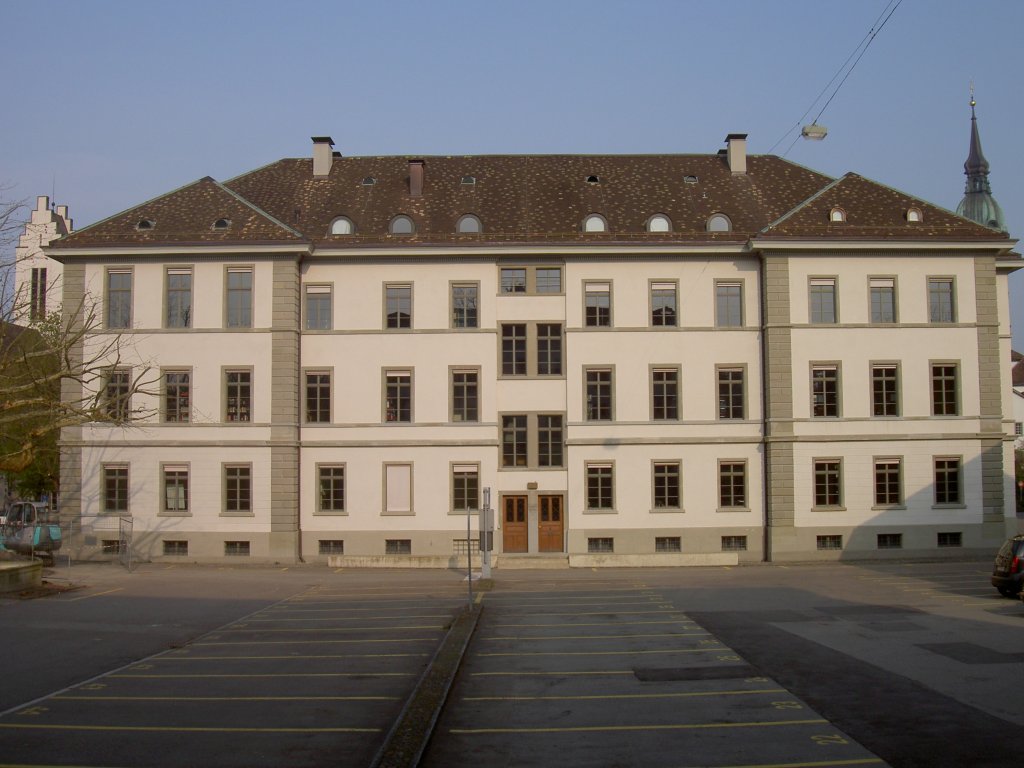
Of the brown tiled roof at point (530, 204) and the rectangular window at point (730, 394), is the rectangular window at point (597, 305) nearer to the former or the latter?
the brown tiled roof at point (530, 204)

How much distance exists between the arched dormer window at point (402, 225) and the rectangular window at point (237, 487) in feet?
33.5

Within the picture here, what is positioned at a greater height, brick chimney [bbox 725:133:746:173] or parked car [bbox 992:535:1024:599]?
brick chimney [bbox 725:133:746:173]

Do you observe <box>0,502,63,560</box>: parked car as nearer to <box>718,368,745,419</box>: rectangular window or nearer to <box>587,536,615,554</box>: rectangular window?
<box>587,536,615,554</box>: rectangular window

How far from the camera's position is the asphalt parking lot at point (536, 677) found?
1087cm

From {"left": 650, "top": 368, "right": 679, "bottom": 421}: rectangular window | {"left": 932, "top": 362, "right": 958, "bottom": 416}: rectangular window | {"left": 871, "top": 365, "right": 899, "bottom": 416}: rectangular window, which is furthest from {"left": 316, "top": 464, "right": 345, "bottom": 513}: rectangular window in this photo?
{"left": 932, "top": 362, "right": 958, "bottom": 416}: rectangular window

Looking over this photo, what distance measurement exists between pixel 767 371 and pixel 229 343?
19.4 metres

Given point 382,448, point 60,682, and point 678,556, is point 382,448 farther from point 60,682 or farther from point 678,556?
point 60,682

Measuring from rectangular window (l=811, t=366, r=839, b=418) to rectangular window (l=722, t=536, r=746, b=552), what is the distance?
207 inches

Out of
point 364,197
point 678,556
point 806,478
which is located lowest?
point 678,556

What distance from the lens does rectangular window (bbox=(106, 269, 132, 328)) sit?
37.8m

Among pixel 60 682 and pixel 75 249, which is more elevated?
pixel 75 249

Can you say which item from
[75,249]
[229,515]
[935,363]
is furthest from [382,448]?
[935,363]

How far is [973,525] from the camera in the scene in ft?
123

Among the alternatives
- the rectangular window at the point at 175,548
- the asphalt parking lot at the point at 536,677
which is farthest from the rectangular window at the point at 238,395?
the asphalt parking lot at the point at 536,677
